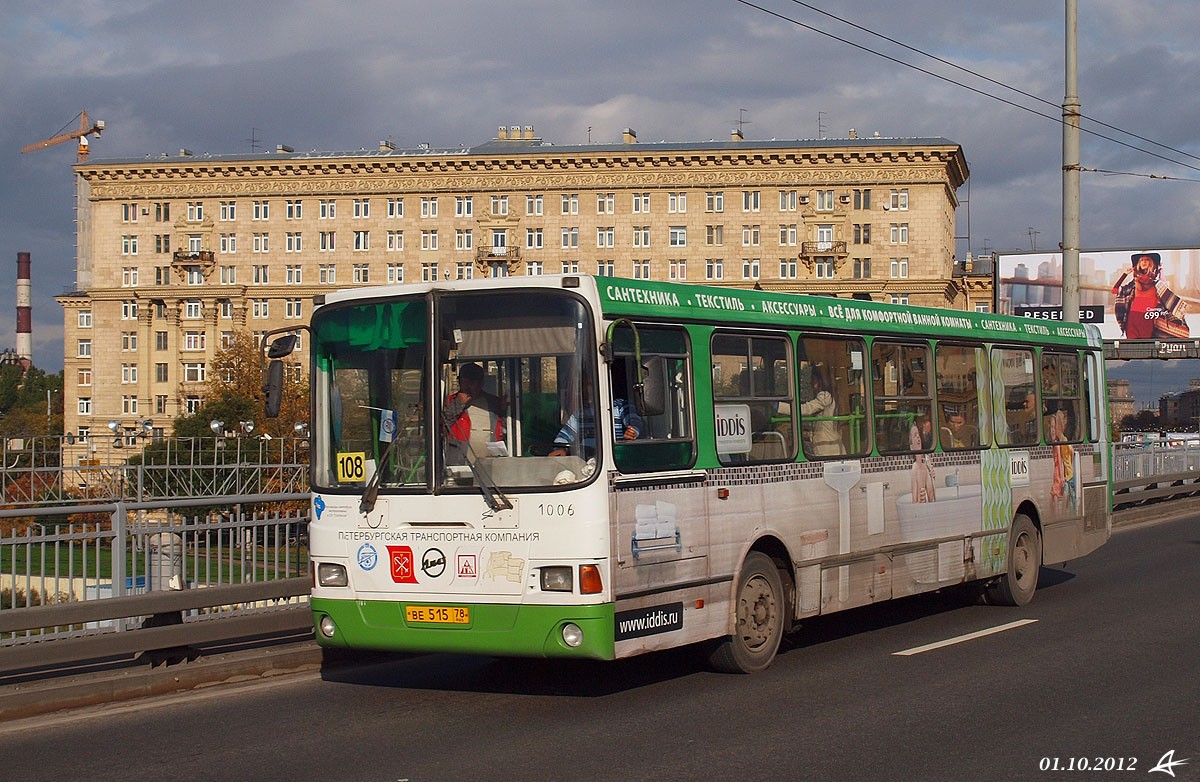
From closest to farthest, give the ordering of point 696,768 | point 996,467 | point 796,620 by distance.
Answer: point 696,768 < point 796,620 < point 996,467

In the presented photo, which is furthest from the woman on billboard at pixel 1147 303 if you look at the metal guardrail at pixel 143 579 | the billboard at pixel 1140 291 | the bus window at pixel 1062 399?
the metal guardrail at pixel 143 579

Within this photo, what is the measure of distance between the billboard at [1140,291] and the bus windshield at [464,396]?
194 ft

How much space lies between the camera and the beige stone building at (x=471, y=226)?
10719 centimetres

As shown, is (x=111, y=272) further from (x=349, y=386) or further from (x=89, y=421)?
(x=349, y=386)

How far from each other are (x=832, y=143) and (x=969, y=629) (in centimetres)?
9802

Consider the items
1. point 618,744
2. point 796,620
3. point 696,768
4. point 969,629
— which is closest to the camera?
point 696,768

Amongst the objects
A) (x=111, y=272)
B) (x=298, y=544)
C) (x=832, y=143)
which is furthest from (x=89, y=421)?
(x=298, y=544)

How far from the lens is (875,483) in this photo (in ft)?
40.8

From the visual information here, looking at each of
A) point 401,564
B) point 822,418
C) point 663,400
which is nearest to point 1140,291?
point 822,418

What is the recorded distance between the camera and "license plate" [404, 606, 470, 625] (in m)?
9.55

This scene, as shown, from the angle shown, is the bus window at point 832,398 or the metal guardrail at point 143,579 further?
the bus window at point 832,398

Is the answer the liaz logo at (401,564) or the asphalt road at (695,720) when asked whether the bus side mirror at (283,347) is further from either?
the asphalt road at (695,720)

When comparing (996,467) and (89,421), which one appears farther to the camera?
(89,421)

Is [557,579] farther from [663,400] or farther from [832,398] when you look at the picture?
[832,398]
